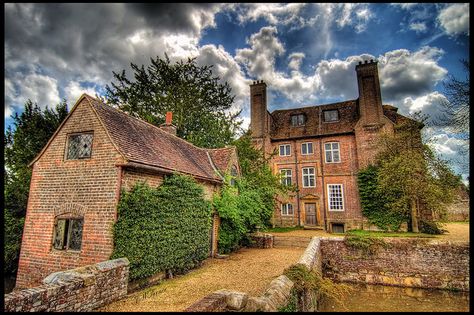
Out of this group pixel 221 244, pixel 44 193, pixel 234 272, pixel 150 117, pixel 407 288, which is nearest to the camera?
pixel 44 193

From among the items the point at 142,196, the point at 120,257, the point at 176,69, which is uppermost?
the point at 176,69

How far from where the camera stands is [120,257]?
8.08 meters

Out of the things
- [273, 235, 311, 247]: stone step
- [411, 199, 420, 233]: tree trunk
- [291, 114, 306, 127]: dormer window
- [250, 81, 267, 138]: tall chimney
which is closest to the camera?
[273, 235, 311, 247]: stone step

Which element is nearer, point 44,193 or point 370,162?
point 44,193

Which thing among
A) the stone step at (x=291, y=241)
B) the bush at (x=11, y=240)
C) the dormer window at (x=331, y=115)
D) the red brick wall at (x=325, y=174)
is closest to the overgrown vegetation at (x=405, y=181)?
the red brick wall at (x=325, y=174)

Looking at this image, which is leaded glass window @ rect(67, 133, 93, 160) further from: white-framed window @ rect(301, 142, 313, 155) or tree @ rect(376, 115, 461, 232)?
white-framed window @ rect(301, 142, 313, 155)

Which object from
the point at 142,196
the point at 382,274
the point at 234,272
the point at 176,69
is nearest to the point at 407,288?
the point at 382,274

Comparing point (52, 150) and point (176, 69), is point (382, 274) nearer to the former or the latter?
point (52, 150)

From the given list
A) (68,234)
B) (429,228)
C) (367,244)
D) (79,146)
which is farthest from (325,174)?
(68,234)

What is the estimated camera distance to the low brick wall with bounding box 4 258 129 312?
4871mm

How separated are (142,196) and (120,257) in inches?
80.9

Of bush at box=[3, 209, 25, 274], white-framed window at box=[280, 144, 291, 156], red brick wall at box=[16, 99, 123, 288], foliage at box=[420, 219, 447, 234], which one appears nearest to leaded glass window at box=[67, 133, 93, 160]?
red brick wall at box=[16, 99, 123, 288]

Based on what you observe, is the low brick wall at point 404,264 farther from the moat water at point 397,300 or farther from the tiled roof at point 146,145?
the tiled roof at point 146,145

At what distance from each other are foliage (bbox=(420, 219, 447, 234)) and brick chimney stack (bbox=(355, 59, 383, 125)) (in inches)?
374
